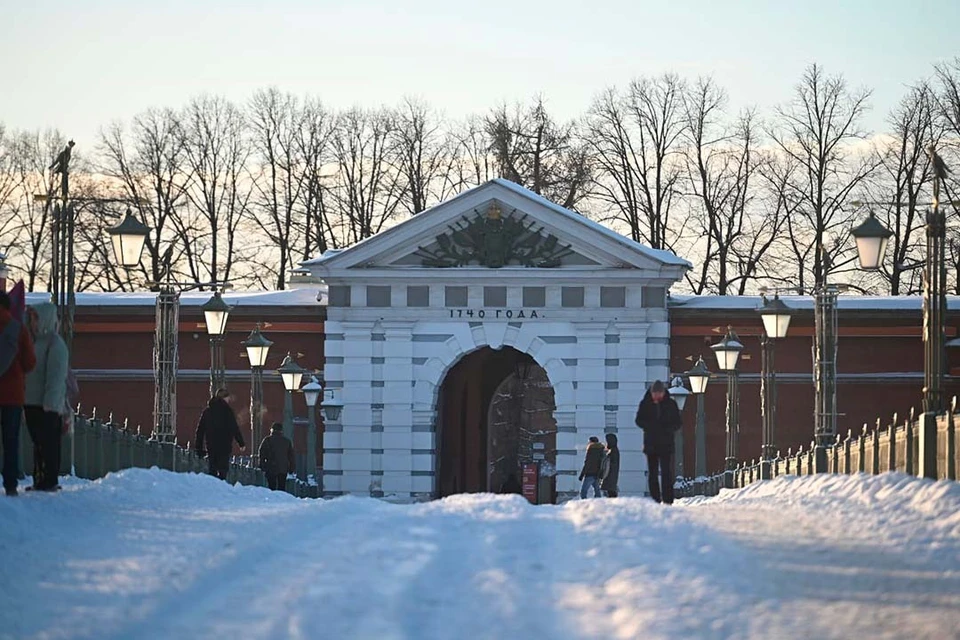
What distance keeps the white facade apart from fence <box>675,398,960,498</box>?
12.4m

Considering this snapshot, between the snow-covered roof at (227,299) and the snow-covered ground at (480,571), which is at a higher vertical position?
the snow-covered roof at (227,299)

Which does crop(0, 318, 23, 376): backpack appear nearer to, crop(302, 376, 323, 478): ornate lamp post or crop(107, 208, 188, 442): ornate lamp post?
crop(107, 208, 188, 442): ornate lamp post

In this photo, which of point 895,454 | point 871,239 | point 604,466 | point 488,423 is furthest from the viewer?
point 488,423

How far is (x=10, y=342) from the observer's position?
16391 mm

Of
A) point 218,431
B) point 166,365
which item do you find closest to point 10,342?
point 218,431

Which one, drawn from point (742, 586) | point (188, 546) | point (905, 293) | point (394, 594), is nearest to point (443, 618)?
point (394, 594)

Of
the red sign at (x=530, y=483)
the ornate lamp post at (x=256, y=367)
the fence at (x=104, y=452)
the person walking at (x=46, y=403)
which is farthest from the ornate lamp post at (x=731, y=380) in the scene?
the red sign at (x=530, y=483)

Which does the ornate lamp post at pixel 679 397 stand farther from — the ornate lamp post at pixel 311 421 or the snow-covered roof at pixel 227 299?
the snow-covered roof at pixel 227 299

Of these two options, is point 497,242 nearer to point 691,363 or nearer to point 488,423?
point 691,363

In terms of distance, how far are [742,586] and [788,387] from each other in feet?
111

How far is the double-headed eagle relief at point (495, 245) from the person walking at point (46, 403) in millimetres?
25683

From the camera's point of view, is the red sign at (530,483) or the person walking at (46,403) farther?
the red sign at (530,483)

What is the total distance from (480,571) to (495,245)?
3113 centimetres

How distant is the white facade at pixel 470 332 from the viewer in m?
43.0
